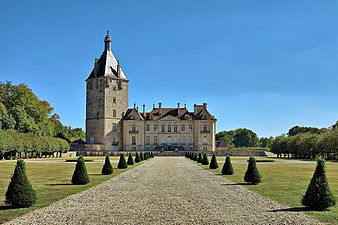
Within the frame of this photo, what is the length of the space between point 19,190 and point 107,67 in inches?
2311

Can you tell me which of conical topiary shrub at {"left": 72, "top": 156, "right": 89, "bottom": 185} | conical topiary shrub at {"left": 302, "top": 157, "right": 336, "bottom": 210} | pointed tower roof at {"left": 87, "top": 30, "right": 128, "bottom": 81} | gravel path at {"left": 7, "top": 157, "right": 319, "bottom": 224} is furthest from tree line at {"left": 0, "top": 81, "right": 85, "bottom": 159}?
conical topiary shrub at {"left": 302, "top": 157, "right": 336, "bottom": 210}

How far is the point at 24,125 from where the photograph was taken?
1908 inches

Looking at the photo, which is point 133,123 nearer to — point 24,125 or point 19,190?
point 24,125

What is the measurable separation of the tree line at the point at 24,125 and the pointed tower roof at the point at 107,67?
1294cm

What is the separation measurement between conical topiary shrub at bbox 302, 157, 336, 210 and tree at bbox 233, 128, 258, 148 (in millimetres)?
102948

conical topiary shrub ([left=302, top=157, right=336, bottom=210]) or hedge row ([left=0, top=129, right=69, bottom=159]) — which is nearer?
conical topiary shrub ([left=302, top=157, right=336, bottom=210])

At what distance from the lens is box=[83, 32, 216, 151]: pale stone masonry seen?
65312 millimetres

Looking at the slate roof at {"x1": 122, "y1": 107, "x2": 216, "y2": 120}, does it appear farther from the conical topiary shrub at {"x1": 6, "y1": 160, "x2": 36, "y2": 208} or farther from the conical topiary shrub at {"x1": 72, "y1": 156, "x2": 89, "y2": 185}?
the conical topiary shrub at {"x1": 6, "y1": 160, "x2": 36, "y2": 208}

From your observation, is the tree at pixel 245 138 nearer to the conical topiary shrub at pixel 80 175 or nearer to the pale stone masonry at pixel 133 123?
the pale stone masonry at pixel 133 123

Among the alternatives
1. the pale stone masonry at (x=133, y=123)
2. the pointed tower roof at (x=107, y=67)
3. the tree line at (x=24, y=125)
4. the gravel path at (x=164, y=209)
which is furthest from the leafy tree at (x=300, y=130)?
the gravel path at (x=164, y=209)

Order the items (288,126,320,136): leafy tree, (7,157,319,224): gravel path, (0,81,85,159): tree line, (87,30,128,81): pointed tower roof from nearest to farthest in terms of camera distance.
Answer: (7,157,319,224): gravel path < (0,81,85,159): tree line < (87,30,128,81): pointed tower roof < (288,126,320,136): leafy tree

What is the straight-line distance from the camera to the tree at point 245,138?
110 metres

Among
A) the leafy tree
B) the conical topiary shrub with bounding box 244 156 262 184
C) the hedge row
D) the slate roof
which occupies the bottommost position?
the conical topiary shrub with bounding box 244 156 262 184

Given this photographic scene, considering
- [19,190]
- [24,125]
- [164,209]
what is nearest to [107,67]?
[24,125]
